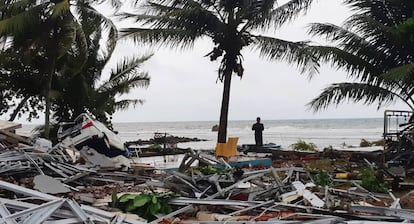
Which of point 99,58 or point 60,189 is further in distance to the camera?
point 99,58

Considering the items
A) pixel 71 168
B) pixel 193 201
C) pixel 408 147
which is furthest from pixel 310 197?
pixel 408 147

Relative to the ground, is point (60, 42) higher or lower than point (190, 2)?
lower

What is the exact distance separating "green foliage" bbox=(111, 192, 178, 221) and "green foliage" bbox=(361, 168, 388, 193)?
10.8 ft

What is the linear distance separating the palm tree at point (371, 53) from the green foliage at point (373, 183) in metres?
5.57

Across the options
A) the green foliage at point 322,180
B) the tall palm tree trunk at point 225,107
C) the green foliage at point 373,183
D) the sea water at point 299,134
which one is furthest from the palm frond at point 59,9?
the sea water at point 299,134

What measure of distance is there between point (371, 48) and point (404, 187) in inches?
259

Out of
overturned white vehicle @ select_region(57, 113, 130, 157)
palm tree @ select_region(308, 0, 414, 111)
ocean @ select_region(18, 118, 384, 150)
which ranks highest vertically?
palm tree @ select_region(308, 0, 414, 111)

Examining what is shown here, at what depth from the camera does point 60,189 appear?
652cm

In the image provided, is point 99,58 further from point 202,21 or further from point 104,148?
point 104,148

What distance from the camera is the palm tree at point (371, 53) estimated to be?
13.4m

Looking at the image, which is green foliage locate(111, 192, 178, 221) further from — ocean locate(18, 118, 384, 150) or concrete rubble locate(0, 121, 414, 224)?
ocean locate(18, 118, 384, 150)

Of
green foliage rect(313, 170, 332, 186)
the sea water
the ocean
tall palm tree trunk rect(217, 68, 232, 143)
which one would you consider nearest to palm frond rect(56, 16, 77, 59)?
tall palm tree trunk rect(217, 68, 232, 143)

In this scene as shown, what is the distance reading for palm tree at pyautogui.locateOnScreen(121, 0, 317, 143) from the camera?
14070mm

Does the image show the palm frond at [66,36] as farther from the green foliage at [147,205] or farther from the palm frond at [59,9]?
the green foliage at [147,205]
